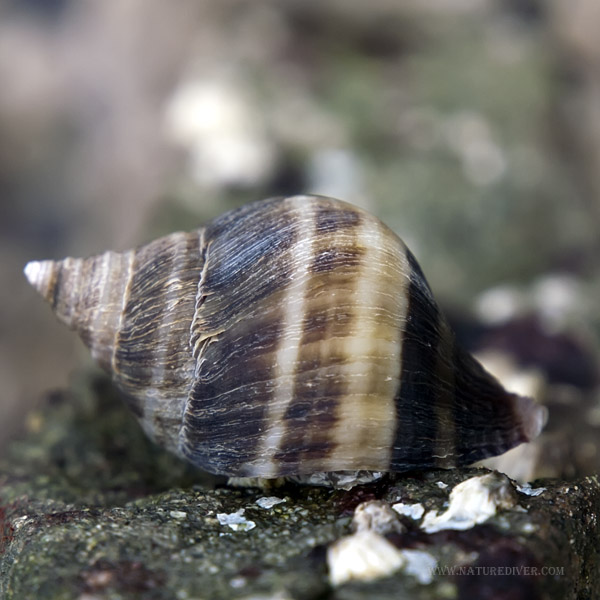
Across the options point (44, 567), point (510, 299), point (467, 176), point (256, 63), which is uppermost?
point (256, 63)

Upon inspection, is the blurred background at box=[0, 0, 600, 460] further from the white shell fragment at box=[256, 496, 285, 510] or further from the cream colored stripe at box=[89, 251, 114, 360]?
the white shell fragment at box=[256, 496, 285, 510]

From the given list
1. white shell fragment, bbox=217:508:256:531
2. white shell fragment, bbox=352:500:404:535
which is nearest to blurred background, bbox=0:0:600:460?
white shell fragment, bbox=352:500:404:535

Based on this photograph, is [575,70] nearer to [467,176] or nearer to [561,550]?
[467,176]

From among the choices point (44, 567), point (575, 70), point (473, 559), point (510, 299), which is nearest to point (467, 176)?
point (510, 299)

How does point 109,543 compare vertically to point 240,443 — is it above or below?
below

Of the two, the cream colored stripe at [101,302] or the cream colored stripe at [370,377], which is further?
the cream colored stripe at [101,302]

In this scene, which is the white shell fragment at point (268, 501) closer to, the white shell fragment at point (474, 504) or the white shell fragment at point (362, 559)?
the white shell fragment at point (362, 559)

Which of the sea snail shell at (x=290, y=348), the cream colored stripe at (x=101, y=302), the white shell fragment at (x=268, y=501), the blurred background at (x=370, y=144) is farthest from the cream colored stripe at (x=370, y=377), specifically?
the blurred background at (x=370, y=144)
